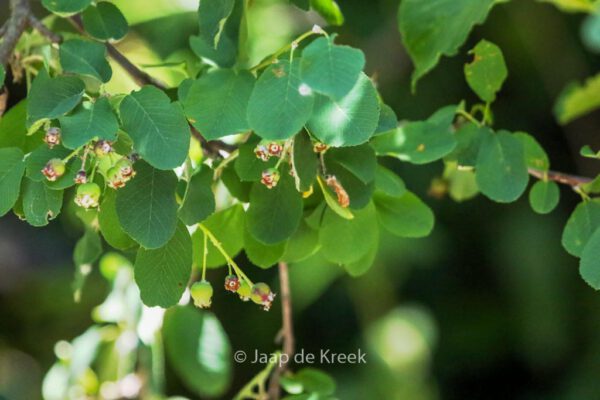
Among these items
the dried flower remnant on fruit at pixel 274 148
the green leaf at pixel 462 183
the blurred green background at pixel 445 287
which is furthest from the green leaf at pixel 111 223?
the blurred green background at pixel 445 287

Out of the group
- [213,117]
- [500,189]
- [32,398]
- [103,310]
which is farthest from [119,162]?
[32,398]

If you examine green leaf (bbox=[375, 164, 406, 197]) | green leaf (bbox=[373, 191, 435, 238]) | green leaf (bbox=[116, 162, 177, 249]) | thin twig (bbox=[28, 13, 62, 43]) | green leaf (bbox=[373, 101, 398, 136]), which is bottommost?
green leaf (bbox=[373, 191, 435, 238])

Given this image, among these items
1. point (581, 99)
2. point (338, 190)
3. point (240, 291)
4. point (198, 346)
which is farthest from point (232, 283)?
point (581, 99)

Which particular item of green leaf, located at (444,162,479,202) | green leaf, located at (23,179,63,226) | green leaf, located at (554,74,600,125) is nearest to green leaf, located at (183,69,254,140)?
green leaf, located at (23,179,63,226)

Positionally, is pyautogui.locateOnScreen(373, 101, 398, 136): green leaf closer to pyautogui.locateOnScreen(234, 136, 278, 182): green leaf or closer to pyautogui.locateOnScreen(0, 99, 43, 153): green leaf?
Answer: pyautogui.locateOnScreen(234, 136, 278, 182): green leaf

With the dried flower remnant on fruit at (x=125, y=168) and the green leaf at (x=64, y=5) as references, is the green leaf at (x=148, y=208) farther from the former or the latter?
the green leaf at (x=64, y=5)

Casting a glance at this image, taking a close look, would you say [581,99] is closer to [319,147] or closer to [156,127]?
[319,147]

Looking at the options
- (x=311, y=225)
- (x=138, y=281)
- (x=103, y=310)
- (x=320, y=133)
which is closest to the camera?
(x=320, y=133)

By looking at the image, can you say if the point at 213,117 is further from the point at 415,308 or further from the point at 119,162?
the point at 415,308
